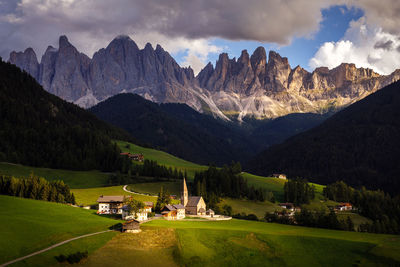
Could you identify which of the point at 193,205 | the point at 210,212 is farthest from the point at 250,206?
the point at 193,205

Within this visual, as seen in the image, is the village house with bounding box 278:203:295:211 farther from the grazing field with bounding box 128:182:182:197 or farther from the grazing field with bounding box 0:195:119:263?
the grazing field with bounding box 0:195:119:263

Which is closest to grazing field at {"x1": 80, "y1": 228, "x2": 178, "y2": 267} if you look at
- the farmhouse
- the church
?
the farmhouse

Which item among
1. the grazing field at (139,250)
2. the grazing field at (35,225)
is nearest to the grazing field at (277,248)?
the grazing field at (139,250)

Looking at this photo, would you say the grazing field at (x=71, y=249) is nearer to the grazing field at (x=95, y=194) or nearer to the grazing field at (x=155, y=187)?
the grazing field at (x=95, y=194)

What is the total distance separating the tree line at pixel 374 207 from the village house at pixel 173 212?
55757 millimetres

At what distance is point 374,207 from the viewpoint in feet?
507

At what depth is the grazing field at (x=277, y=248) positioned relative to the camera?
71500 mm

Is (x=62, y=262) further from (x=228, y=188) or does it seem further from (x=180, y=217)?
(x=228, y=188)

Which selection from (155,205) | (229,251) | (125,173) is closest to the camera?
(229,251)

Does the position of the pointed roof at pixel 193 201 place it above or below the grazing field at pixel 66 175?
below

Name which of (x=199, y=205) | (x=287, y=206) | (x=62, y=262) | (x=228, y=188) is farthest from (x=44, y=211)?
(x=287, y=206)

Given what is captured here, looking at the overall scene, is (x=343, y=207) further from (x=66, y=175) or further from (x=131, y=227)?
(x=66, y=175)

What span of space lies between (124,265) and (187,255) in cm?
1277

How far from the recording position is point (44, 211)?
92.6 metres
